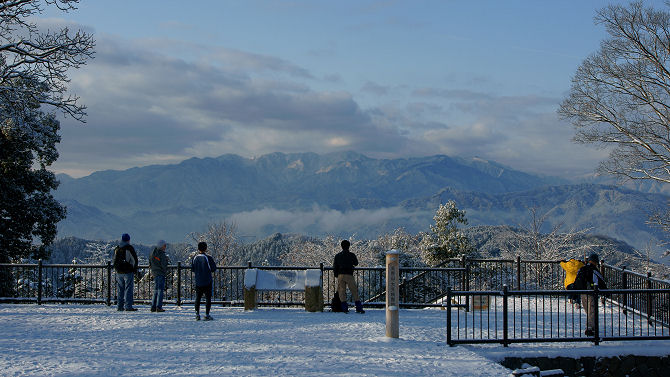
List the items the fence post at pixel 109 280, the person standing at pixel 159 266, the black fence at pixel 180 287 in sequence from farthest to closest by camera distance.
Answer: the black fence at pixel 180 287 → the fence post at pixel 109 280 → the person standing at pixel 159 266

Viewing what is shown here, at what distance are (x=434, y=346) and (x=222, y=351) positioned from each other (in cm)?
429

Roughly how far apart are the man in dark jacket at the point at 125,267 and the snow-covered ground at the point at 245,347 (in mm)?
467

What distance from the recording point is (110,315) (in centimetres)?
1520

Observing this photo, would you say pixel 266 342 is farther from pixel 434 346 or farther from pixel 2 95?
pixel 2 95

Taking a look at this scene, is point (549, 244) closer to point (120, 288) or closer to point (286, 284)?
point (286, 284)

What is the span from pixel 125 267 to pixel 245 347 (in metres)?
5.91

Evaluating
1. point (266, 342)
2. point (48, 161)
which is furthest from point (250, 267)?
point (48, 161)

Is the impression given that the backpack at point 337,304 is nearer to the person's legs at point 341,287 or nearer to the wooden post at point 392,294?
the person's legs at point 341,287

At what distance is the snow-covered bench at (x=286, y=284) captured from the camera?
16078 mm

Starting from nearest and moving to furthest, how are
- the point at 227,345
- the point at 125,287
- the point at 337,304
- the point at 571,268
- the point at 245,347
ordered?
1. the point at 245,347
2. the point at 227,345
3. the point at 571,268
4. the point at 125,287
5. the point at 337,304

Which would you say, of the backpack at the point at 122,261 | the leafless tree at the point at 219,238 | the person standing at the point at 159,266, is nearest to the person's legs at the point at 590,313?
the person standing at the point at 159,266

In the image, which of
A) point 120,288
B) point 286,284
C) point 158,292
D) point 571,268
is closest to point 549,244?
point 571,268

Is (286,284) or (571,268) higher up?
(571,268)

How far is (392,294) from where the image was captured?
40.7 ft
